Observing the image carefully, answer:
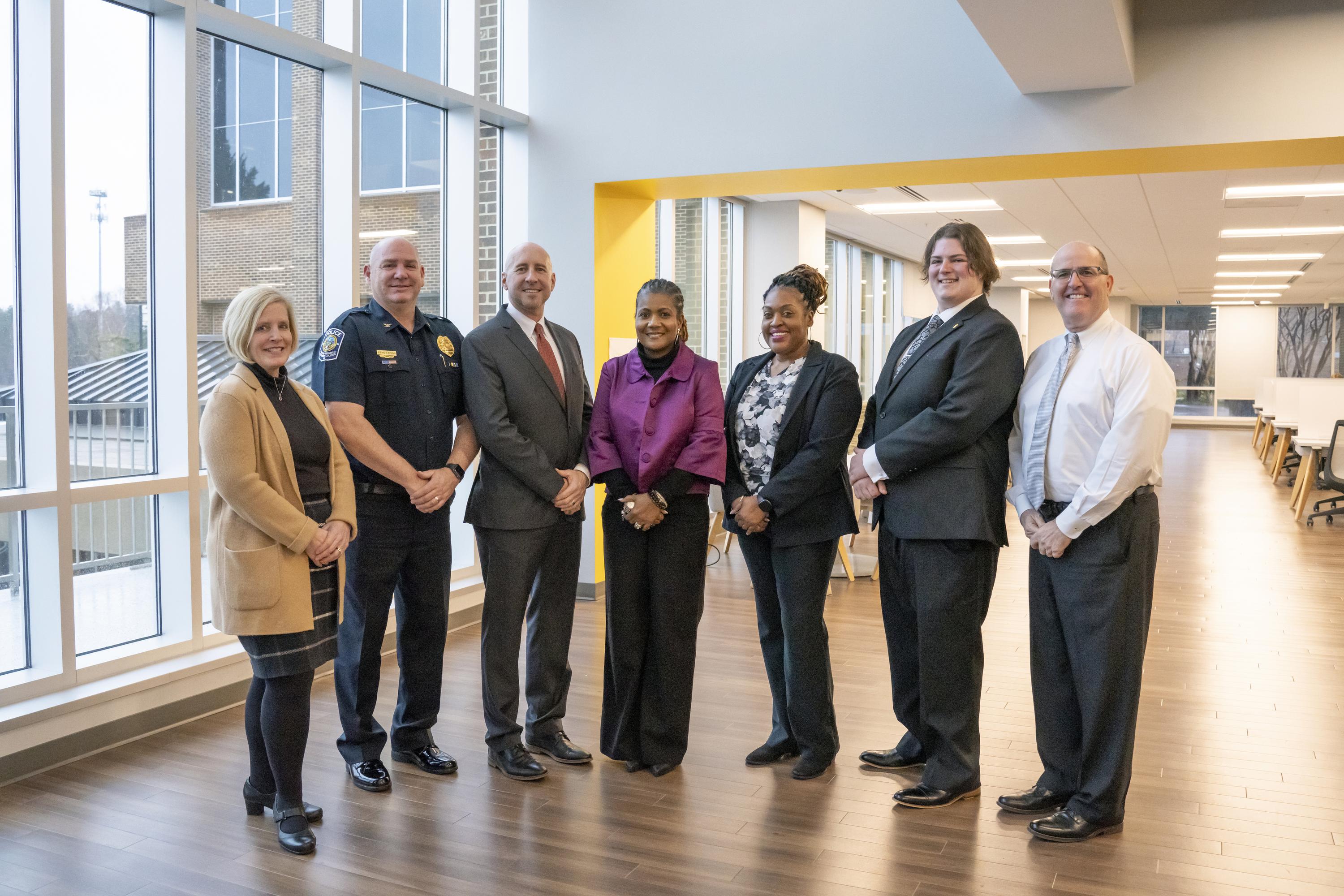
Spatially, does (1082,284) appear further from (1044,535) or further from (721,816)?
(721,816)

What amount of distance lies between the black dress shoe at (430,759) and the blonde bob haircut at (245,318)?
148 centimetres

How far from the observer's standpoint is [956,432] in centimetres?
318

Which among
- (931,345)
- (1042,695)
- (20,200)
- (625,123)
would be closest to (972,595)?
(1042,695)

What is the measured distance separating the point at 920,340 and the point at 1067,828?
1.50 metres

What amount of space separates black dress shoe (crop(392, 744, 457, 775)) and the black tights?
0.54m

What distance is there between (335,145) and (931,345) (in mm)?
3262

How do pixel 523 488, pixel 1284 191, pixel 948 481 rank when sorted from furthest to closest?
1. pixel 1284 191
2. pixel 523 488
3. pixel 948 481

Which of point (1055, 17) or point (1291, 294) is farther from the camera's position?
point (1291, 294)

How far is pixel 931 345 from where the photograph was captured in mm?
3297

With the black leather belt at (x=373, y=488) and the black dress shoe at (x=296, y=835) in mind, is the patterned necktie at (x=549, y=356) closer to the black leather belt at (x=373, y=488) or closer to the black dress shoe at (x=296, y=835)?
the black leather belt at (x=373, y=488)

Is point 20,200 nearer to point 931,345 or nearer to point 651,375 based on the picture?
point 651,375

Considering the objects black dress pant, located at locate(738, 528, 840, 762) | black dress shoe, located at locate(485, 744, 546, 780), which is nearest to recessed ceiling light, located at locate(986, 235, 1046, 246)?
black dress pant, located at locate(738, 528, 840, 762)

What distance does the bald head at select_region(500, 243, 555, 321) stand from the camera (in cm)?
361

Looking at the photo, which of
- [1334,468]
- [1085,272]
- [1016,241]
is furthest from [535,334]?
[1016,241]
